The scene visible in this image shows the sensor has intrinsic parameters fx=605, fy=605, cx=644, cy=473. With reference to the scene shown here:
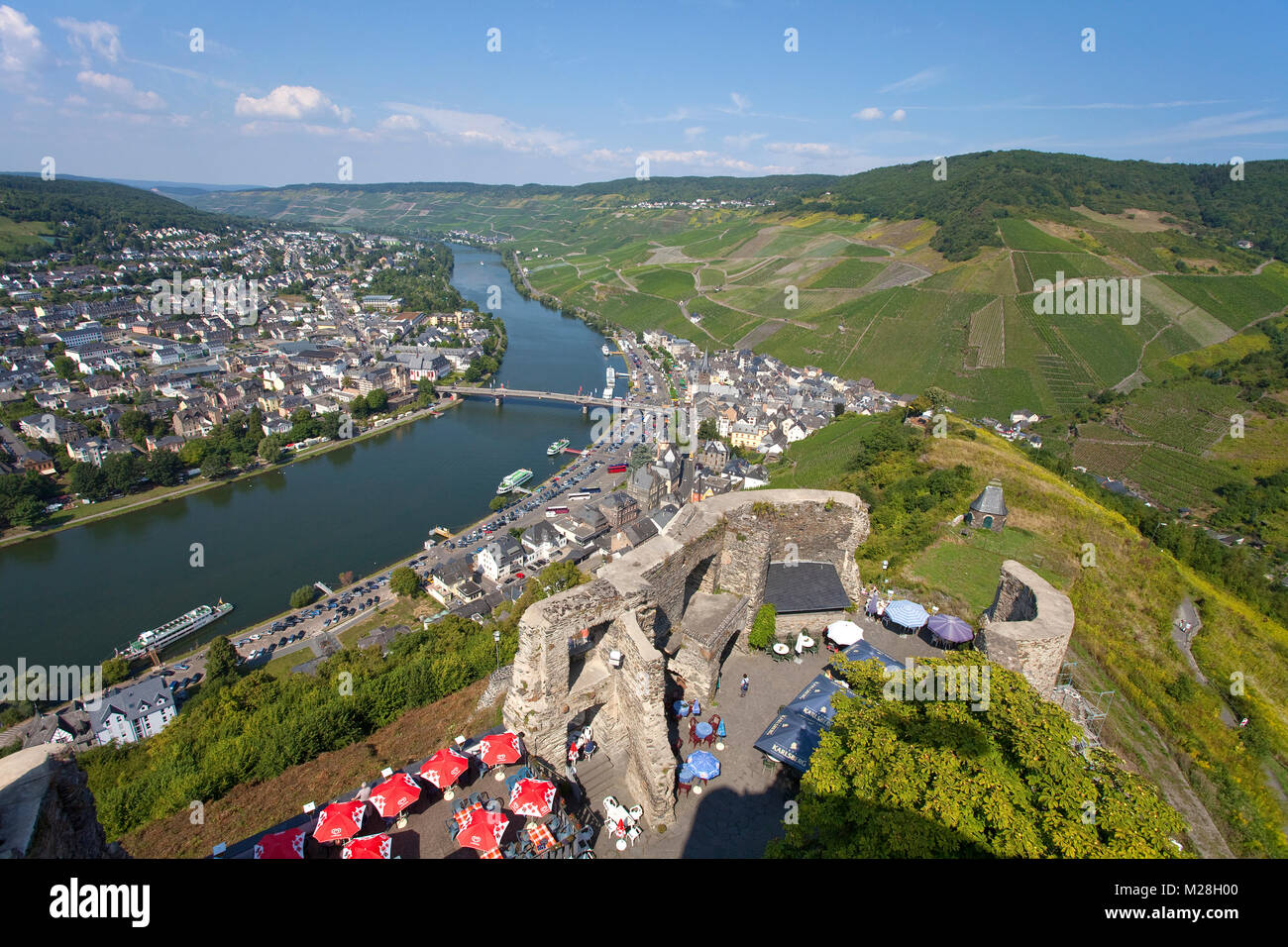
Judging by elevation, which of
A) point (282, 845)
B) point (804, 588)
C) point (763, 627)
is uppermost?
point (804, 588)

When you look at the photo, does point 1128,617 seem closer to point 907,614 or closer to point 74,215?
point 907,614

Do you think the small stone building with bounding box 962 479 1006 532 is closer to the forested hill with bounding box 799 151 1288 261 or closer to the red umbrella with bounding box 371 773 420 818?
the red umbrella with bounding box 371 773 420 818

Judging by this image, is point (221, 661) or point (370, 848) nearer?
point (370, 848)

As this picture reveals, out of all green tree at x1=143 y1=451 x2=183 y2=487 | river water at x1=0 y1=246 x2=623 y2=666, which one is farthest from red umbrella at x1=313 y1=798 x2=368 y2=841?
green tree at x1=143 y1=451 x2=183 y2=487

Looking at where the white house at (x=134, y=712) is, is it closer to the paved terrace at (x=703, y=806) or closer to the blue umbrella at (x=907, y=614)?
the paved terrace at (x=703, y=806)

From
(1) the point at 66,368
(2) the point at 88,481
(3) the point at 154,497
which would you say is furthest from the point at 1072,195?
(1) the point at 66,368

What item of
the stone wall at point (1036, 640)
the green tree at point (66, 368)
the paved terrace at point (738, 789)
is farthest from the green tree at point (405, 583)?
the green tree at point (66, 368)

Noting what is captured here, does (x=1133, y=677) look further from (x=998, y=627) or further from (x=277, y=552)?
(x=277, y=552)
